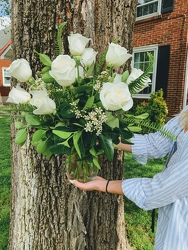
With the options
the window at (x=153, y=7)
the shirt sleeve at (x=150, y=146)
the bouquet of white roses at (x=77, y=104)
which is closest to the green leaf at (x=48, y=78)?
the bouquet of white roses at (x=77, y=104)

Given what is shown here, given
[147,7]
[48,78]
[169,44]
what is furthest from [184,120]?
[147,7]

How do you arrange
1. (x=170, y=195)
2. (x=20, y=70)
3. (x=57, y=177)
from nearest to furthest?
1. (x=20, y=70)
2. (x=170, y=195)
3. (x=57, y=177)

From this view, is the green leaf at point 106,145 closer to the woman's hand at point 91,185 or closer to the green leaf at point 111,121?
the green leaf at point 111,121

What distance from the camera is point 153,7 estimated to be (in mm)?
8953

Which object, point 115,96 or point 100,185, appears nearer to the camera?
point 115,96

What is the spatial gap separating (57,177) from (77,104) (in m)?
0.75

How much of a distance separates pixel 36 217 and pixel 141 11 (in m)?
9.31

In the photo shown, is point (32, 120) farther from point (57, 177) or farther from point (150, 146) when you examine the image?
point (150, 146)

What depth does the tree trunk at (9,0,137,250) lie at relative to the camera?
5.11 feet

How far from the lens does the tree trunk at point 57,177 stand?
5.11 feet

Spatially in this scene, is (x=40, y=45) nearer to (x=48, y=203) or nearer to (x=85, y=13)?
(x=85, y=13)

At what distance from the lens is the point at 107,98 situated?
3.24 feet

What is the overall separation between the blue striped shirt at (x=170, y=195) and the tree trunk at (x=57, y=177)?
47cm

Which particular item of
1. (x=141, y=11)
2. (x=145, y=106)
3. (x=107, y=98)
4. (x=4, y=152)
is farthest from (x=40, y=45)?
(x=141, y=11)
